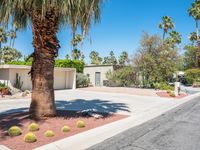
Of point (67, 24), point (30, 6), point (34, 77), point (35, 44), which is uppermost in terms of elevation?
point (30, 6)

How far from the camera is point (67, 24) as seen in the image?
10.2 metres

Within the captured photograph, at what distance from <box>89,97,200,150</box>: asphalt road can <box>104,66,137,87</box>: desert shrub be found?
24.5 m

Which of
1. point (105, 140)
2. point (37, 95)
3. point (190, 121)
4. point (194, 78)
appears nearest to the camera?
point (105, 140)

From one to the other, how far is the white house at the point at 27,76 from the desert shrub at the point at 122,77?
7323 mm

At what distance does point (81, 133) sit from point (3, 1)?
585cm

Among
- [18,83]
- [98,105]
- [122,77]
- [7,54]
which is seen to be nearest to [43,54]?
[98,105]

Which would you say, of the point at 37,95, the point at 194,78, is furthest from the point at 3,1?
the point at 194,78

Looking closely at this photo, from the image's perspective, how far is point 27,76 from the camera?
92.0 ft

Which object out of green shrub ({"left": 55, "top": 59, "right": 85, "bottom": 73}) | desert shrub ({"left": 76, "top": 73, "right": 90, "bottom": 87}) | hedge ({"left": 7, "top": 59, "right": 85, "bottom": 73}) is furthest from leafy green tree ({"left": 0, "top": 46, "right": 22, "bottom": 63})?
desert shrub ({"left": 76, "top": 73, "right": 90, "bottom": 87})

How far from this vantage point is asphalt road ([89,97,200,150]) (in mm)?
7875

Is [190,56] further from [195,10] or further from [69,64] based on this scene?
[69,64]

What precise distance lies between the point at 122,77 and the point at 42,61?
90.9 ft

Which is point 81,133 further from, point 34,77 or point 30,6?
point 30,6

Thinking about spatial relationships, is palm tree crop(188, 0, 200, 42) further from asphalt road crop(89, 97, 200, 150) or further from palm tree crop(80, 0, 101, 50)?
palm tree crop(80, 0, 101, 50)
